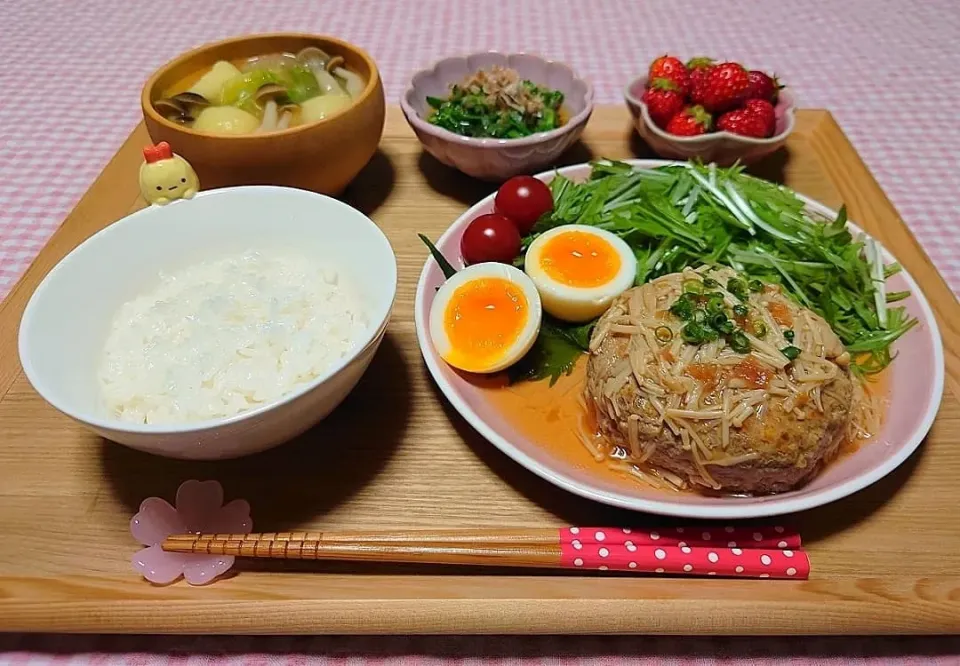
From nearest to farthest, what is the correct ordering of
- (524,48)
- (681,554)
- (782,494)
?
(681,554) < (782,494) < (524,48)

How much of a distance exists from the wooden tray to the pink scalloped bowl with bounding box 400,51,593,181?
2.15 ft

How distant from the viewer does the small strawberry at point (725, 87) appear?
2.65 m

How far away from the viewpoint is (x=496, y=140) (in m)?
2.48

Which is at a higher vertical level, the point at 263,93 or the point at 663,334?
the point at 263,93

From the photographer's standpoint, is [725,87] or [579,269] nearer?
[579,269]

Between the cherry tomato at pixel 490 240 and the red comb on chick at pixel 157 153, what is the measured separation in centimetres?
93

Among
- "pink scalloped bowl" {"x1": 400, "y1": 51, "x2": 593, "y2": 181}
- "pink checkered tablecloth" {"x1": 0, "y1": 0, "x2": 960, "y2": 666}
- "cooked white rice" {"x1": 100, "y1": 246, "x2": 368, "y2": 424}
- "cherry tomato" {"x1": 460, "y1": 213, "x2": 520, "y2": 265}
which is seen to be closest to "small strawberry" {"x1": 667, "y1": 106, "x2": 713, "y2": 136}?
"pink scalloped bowl" {"x1": 400, "y1": 51, "x2": 593, "y2": 181}

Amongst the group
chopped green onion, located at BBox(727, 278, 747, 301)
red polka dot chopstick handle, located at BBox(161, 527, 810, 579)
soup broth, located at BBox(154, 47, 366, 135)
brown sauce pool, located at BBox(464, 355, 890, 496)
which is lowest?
brown sauce pool, located at BBox(464, 355, 890, 496)

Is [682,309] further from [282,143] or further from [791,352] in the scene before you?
[282,143]

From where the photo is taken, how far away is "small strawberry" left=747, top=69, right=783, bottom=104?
8.85 ft

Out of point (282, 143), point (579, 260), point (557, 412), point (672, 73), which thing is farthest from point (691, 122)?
point (282, 143)

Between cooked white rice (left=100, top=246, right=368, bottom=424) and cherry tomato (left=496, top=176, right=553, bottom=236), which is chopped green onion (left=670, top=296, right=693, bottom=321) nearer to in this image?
cherry tomato (left=496, top=176, right=553, bottom=236)

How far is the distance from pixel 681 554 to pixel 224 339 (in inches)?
48.9

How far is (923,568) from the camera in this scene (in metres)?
1.56
